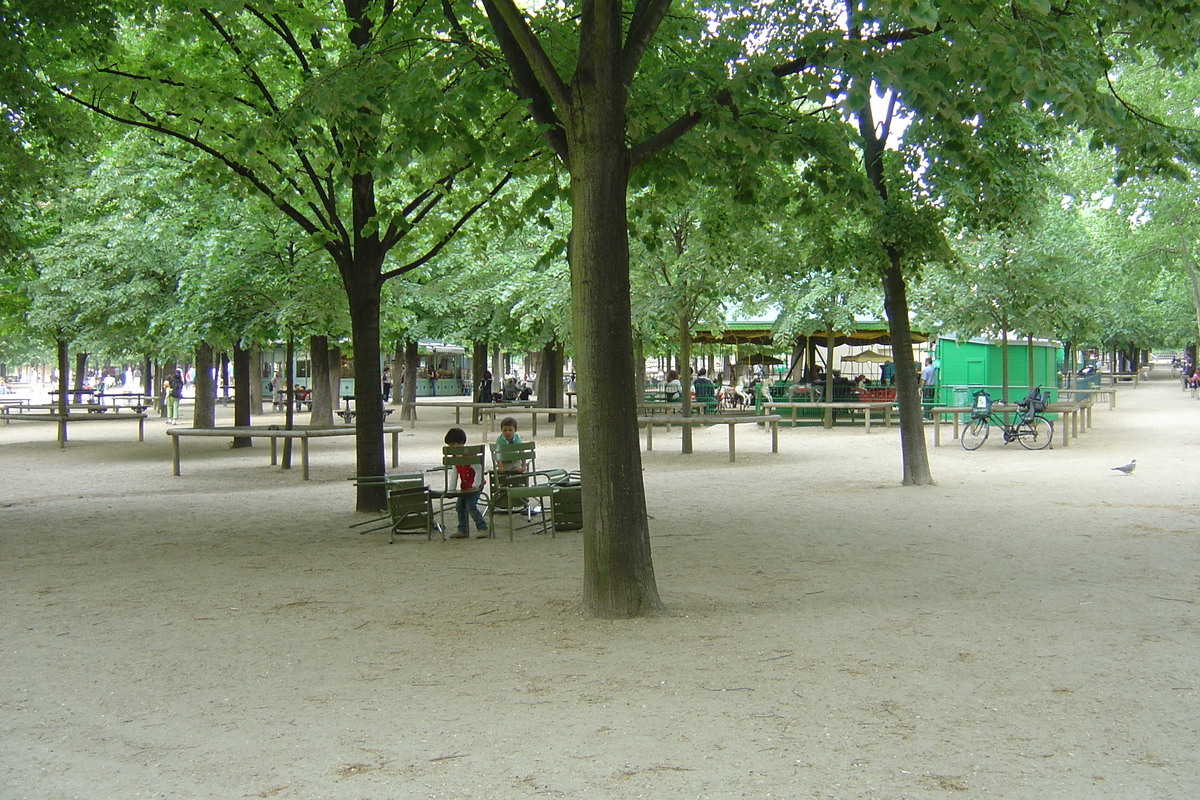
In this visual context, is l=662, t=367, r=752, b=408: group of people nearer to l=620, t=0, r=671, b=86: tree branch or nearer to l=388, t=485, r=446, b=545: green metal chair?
l=388, t=485, r=446, b=545: green metal chair

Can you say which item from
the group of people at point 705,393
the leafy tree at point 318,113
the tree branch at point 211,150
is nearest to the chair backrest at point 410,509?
the leafy tree at point 318,113

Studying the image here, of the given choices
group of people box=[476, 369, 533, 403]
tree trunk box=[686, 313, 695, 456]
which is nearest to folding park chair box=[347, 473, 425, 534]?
tree trunk box=[686, 313, 695, 456]

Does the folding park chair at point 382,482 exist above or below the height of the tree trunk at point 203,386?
below

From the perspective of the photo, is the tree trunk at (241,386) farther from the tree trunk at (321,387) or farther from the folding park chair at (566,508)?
the folding park chair at (566,508)

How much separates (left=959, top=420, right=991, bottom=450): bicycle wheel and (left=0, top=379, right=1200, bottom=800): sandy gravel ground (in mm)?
8333

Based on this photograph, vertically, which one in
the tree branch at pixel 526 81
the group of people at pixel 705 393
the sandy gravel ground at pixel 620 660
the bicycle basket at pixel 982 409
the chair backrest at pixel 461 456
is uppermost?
the tree branch at pixel 526 81

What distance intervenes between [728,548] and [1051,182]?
7.70 m

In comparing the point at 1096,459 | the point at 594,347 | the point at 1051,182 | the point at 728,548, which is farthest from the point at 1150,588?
the point at 1096,459

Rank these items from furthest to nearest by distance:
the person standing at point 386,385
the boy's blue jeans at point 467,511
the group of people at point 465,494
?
the person standing at point 386,385 < the boy's blue jeans at point 467,511 < the group of people at point 465,494

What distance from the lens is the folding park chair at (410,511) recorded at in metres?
10.6

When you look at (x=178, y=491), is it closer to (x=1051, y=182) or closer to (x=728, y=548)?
(x=728, y=548)

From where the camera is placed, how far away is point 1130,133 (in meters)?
8.16

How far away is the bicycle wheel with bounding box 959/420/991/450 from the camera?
67.2ft

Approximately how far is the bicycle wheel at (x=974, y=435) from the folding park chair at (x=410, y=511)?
13043mm
